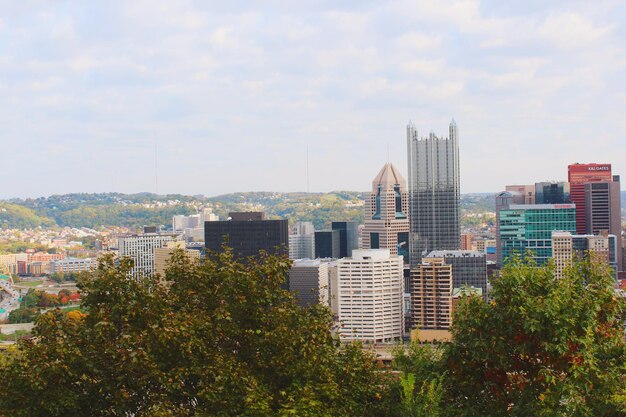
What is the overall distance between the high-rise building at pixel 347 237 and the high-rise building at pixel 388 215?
968 millimetres

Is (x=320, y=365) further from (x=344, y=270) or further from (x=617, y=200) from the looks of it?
(x=617, y=200)

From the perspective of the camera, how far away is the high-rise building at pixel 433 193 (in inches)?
2498

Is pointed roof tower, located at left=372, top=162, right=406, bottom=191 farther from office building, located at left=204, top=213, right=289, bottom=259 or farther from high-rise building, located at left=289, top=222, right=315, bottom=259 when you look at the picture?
office building, located at left=204, top=213, right=289, bottom=259

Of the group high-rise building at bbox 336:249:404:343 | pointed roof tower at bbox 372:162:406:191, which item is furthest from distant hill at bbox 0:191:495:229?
high-rise building at bbox 336:249:404:343

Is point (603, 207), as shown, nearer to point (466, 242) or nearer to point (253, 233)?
→ point (466, 242)

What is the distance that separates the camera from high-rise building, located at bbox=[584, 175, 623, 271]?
6344 cm

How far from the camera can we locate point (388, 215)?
7119 centimetres

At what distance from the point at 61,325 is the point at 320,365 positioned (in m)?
2.38

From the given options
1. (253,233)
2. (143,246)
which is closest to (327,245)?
(143,246)

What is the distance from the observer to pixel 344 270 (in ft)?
140

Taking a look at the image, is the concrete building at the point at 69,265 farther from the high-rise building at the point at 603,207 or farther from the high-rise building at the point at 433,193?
the high-rise building at the point at 603,207

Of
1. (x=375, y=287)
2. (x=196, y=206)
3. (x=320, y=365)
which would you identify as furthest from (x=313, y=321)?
(x=196, y=206)

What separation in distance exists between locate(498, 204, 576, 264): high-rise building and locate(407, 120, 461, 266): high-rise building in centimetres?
460

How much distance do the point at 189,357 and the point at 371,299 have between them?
35.5m
